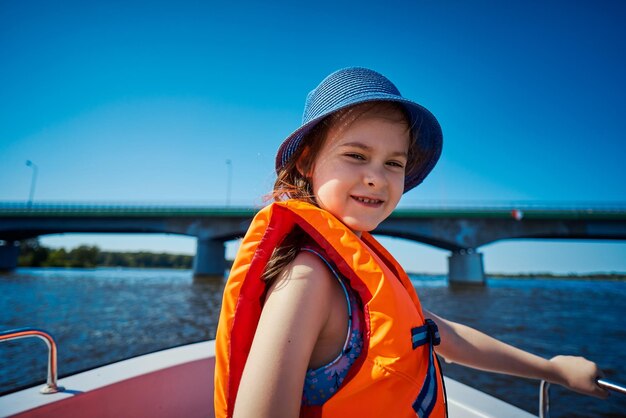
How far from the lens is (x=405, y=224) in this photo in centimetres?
2419

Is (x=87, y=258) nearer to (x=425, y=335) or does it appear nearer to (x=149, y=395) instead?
(x=149, y=395)

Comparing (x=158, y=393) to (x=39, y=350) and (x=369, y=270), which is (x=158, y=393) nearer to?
(x=369, y=270)

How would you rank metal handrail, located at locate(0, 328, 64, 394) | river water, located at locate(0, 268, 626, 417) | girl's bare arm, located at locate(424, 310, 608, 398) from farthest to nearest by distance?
river water, located at locate(0, 268, 626, 417)
metal handrail, located at locate(0, 328, 64, 394)
girl's bare arm, located at locate(424, 310, 608, 398)

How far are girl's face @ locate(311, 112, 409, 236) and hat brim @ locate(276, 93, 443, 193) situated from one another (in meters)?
0.08

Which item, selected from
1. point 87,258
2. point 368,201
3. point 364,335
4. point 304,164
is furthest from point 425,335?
point 87,258

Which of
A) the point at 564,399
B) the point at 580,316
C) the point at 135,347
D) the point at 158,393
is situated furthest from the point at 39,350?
the point at 580,316

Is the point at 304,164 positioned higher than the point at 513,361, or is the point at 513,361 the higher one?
the point at 304,164

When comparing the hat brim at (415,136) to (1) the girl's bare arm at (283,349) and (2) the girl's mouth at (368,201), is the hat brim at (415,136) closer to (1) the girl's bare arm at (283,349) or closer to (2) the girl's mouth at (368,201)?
(2) the girl's mouth at (368,201)

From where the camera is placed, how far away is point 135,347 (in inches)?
231

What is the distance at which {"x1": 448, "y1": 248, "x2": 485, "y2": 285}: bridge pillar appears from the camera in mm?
23734

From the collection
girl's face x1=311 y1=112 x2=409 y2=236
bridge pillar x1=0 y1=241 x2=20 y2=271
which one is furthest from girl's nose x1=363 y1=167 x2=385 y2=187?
bridge pillar x1=0 y1=241 x2=20 y2=271

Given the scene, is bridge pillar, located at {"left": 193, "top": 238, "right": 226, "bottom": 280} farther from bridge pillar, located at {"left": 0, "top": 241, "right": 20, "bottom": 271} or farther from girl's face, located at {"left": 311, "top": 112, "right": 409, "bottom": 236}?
girl's face, located at {"left": 311, "top": 112, "right": 409, "bottom": 236}

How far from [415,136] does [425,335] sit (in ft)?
2.62

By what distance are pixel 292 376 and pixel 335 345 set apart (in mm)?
179
